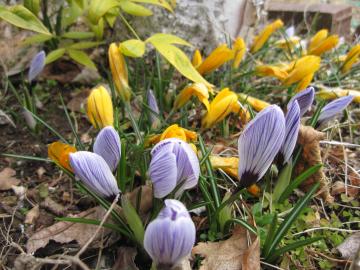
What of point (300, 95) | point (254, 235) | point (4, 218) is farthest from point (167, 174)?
point (4, 218)

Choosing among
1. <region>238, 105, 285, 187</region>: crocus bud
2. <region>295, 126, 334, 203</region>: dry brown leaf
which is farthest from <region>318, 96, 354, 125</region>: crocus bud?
<region>238, 105, 285, 187</region>: crocus bud

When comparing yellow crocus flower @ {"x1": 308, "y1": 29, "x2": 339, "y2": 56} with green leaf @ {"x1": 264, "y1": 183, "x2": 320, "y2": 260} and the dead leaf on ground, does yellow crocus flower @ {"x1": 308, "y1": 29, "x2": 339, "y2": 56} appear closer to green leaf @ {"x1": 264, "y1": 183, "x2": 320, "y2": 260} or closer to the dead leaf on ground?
green leaf @ {"x1": 264, "y1": 183, "x2": 320, "y2": 260}

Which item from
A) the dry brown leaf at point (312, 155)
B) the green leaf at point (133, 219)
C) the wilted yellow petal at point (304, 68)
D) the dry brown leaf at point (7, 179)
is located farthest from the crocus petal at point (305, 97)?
the dry brown leaf at point (7, 179)

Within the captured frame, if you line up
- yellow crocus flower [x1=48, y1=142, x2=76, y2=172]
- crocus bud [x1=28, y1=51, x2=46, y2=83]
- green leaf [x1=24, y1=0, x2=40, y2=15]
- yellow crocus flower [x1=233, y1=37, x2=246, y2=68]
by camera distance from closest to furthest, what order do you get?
yellow crocus flower [x1=48, y1=142, x2=76, y2=172]
green leaf [x1=24, y1=0, x2=40, y2=15]
crocus bud [x1=28, y1=51, x2=46, y2=83]
yellow crocus flower [x1=233, y1=37, x2=246, y2=68]

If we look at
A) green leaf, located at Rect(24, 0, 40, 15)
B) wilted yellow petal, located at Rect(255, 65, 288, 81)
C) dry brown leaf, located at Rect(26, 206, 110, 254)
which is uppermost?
green leaf, located at Rect(24, 0, 40, 15)

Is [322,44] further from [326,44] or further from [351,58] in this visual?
[351,58]

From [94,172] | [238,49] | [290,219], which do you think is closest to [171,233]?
[94,172]

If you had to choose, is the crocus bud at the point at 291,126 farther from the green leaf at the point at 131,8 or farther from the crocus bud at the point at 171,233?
the green leaf at the point at 131,8
